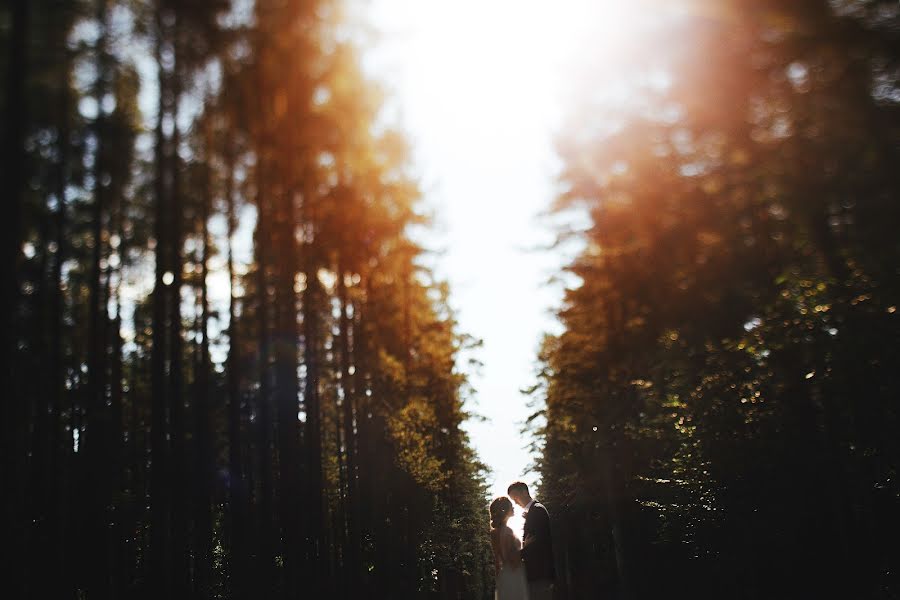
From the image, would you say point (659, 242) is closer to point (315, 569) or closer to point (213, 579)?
point (315, 569)

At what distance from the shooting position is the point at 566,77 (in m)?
13.5

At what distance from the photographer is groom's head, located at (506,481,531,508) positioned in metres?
7.75

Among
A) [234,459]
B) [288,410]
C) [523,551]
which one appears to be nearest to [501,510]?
[523,551]

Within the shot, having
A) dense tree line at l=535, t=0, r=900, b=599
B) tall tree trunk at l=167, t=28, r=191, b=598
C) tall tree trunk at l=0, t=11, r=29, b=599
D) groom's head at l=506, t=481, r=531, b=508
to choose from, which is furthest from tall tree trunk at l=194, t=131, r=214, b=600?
groom's head at l=506, t=481, r=531, b=508

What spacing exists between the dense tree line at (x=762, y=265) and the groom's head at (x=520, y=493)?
15.7 feet

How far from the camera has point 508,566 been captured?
833 cm

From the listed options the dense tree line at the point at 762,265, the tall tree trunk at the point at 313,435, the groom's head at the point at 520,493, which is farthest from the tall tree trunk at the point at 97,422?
the groom's head at the point at 520,493

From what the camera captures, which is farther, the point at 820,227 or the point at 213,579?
the point at 213,579

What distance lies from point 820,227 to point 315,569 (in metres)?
13.8

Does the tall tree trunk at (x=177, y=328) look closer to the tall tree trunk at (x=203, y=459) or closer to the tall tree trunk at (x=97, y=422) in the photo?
the tall tree trunk at (x=97, y=422)

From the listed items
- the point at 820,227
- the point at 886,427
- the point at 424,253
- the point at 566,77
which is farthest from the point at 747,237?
the point at 424,253

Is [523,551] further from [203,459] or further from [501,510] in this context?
[203,459]

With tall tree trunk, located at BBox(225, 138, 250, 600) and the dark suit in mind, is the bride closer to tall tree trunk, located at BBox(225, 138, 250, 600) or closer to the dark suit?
the dark suit

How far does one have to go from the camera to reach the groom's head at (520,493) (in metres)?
7.75
